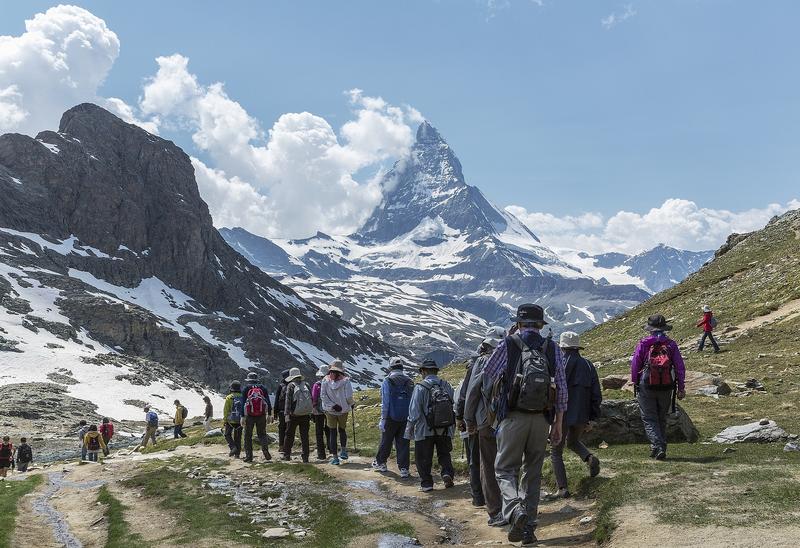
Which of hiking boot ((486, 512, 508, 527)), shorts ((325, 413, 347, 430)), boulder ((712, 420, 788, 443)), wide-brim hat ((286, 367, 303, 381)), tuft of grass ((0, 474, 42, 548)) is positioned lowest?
hiking boot ((486, 512, 508, 527))

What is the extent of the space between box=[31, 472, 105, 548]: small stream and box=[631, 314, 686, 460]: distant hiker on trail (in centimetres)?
1348

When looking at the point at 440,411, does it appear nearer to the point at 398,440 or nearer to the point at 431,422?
the point at 431,422

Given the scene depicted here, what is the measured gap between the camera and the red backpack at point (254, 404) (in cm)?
2311

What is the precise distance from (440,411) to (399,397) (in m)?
2.71

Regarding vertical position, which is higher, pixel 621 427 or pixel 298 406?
pixel 298 406

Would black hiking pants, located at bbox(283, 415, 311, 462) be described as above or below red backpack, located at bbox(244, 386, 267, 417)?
below

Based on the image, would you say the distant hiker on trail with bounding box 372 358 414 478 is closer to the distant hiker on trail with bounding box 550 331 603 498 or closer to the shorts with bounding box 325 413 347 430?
the shorts with bounding box 325 413 347 430

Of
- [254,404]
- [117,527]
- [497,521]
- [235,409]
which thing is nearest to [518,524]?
[497,521]

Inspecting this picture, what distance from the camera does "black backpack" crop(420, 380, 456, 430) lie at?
15781 millimetres

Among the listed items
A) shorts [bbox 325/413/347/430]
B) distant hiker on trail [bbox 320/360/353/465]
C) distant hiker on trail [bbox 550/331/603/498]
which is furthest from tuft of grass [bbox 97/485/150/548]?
distant hiker on trail [bbox 550/331/603/498]

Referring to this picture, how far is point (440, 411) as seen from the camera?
15.8 meters

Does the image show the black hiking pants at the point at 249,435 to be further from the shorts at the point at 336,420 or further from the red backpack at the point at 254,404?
the shorts at the point at 336,420

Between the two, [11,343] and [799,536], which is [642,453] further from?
[11,343]

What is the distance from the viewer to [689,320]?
45.8 meters
